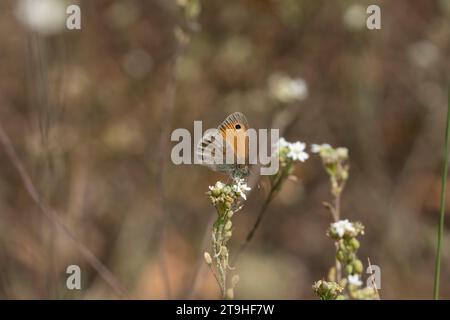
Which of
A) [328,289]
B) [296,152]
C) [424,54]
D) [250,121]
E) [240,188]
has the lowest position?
[328,289]

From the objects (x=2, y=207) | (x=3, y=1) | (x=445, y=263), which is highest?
(x=3, y=1)

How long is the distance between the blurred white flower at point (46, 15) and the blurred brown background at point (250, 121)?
0.04 metres

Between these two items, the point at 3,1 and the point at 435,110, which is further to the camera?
the point at 3,1

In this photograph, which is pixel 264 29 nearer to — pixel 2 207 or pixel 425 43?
pixel 425 43

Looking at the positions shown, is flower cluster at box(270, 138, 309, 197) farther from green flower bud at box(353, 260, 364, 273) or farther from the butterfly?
green flower bud at box(353, 260, 364, 273)

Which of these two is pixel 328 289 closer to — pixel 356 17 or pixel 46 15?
pixel 356 17

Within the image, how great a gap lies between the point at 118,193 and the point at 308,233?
130cm

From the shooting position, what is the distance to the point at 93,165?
4.59m

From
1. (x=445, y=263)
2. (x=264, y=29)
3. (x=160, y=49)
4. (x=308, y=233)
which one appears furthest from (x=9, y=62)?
(x=445, y=263)

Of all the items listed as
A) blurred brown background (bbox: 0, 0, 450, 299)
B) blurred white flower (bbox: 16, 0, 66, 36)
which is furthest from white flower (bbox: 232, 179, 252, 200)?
blurred white flower (bbox: 16, 0, 66, 36)

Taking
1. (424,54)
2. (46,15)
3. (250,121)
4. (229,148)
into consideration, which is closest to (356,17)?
(424,54)

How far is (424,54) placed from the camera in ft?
15.3

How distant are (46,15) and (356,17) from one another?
6.24ft

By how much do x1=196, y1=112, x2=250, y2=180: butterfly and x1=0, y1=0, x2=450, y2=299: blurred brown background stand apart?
190 centimetres
